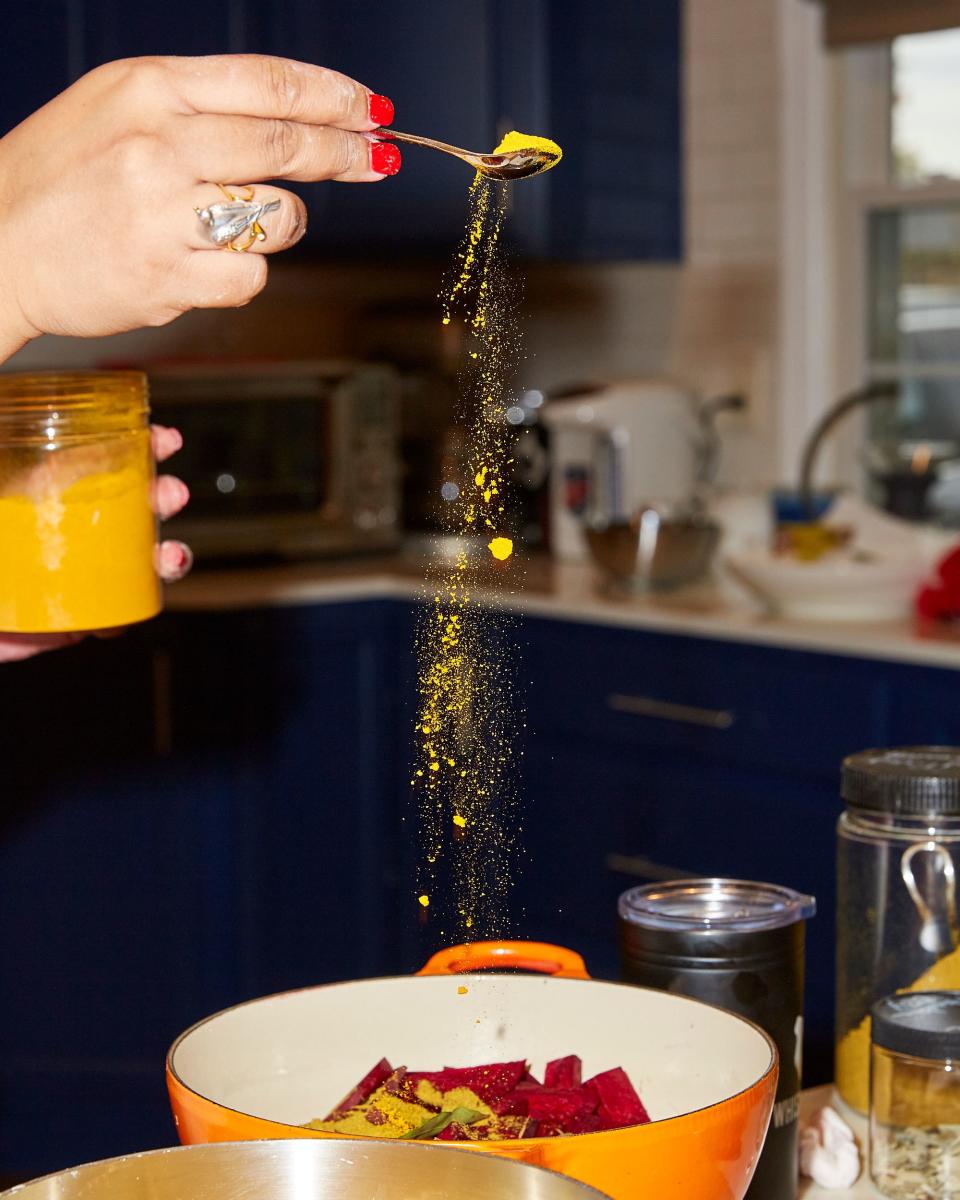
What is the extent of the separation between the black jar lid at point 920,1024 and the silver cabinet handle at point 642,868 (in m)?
1.73

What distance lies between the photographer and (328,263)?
3.14 m

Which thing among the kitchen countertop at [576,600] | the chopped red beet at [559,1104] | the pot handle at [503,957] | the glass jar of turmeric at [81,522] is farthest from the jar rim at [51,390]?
the kitchen countertop at [576,600]

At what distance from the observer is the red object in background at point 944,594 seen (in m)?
2.40

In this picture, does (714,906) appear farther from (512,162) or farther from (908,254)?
(908,254)

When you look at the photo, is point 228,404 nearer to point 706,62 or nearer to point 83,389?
point 706,62

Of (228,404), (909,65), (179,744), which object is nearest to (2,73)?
(228,404)

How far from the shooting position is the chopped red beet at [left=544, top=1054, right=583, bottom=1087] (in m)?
0.74

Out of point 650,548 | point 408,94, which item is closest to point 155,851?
point 650,548

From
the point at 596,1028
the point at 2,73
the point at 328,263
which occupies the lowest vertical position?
the point at 596,1028

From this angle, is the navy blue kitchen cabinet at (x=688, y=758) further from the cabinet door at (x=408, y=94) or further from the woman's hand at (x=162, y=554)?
the woman's hand at (x=162, y=554)

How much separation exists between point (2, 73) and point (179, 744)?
42.9 inches

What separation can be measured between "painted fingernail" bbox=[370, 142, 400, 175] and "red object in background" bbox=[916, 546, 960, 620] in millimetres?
1746

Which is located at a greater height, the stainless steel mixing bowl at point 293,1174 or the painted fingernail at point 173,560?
the painted fingernail at point 173,560

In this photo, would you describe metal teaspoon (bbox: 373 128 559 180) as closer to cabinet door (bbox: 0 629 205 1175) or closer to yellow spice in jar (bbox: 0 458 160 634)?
yellow spice in jar (bbox: 0 458 160 634)
